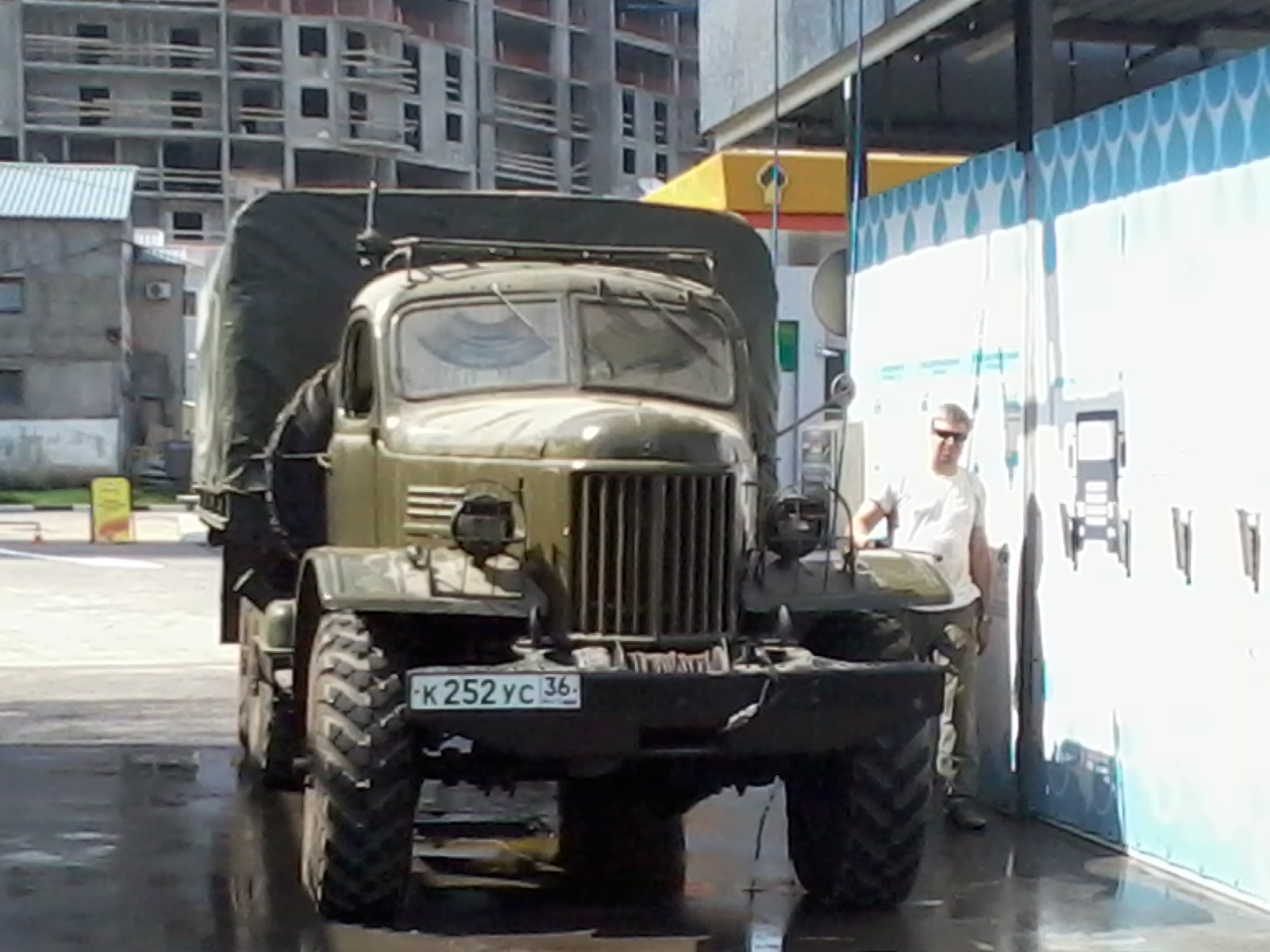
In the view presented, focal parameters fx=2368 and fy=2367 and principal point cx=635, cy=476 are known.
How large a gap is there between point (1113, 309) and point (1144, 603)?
4.25 ft

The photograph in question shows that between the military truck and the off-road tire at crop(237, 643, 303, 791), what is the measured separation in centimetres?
61

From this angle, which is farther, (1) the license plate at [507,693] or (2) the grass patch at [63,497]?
(2) the grass patch at [63,497]

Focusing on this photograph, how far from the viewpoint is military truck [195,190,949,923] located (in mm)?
8484

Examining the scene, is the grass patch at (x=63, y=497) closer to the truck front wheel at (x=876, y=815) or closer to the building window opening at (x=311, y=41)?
the building window opening at (x=311, y=41)

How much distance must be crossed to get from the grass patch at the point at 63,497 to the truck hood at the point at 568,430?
148ft

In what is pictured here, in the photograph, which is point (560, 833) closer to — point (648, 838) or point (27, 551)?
point (648, 838)

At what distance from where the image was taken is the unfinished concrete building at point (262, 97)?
287 ft

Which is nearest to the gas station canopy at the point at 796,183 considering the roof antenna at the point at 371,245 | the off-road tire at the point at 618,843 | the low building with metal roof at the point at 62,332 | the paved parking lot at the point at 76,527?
the roof antenna at the point at 371,245

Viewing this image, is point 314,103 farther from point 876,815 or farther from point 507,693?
point 507,693

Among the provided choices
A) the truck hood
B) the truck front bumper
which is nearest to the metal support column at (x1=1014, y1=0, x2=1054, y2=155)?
the truck hood

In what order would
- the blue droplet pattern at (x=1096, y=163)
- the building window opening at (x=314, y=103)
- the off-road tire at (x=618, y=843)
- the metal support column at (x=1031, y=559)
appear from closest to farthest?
the blue droplet pattern at (x=1096, y=163) → the off-road tire at (x=618, y=843) → the metal support column at (x=1031, y=559) → the building window opening at (x=314, y=103)

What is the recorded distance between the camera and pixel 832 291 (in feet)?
44.4

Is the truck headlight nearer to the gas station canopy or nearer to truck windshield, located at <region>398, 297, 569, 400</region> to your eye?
truck windshield, located at <region>398, 297, 569, 400</region>

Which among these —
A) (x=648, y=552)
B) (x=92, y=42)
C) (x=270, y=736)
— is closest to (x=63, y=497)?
(x=92, y=42)
